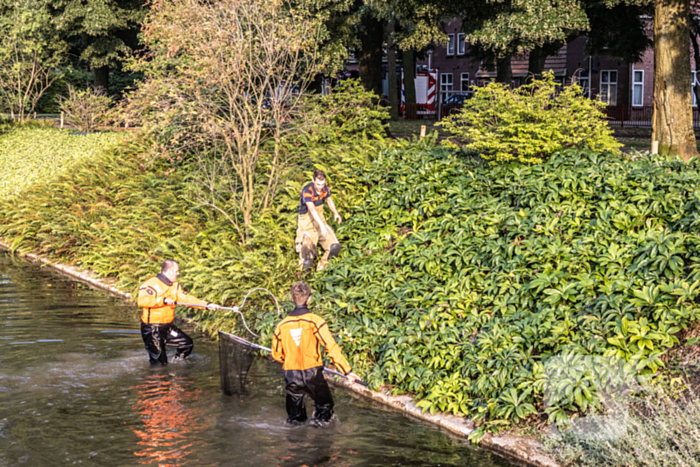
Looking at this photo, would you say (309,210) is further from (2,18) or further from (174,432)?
(2,18)

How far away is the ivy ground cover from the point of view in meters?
7.69

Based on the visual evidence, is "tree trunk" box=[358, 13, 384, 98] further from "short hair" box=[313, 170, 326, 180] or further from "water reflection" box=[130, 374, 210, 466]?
"water reflection" box=[130, 374, 210, 466]

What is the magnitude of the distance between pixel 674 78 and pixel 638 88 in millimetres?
32919

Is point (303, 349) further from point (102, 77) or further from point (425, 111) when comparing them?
point (425, 111)

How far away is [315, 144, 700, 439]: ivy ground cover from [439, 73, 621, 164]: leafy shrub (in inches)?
14.2

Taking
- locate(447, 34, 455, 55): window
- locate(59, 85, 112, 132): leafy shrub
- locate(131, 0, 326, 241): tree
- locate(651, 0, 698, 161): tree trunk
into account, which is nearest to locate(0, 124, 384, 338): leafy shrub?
locate(131, 0, 326, 241): tree

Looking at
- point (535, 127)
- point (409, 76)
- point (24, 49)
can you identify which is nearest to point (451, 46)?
point (409, 76)

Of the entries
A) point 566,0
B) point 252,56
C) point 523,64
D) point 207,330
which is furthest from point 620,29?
Result: point 523,64

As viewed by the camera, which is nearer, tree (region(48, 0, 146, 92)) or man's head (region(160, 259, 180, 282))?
man's head (region(160, 259, 180, 282))

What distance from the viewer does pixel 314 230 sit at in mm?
11891

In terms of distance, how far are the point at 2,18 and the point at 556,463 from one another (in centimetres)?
3545

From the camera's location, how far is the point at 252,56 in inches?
534

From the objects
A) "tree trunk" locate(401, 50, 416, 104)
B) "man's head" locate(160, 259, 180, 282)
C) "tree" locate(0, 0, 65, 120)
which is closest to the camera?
"man's head" locate(160, 259, 180, 282)

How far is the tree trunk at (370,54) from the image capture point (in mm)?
20953
